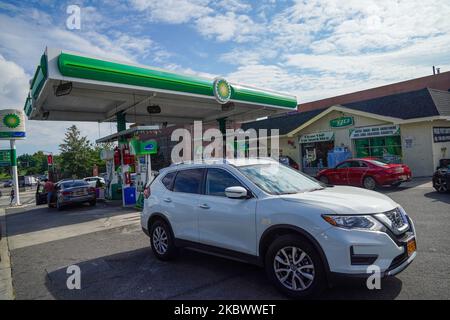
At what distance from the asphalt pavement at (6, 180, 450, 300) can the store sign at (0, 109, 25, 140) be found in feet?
51.6

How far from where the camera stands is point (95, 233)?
901 cm

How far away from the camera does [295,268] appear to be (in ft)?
12.6

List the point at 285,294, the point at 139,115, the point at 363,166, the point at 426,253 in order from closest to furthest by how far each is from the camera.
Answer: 1. the point at 285,294
2. the point at 426,253
3. the point at 363,166
4. the point at 139,115

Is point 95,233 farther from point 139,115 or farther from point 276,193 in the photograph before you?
point 139,115

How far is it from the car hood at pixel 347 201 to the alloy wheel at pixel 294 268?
0.61m

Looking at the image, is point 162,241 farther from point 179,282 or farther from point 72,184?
point 72,184

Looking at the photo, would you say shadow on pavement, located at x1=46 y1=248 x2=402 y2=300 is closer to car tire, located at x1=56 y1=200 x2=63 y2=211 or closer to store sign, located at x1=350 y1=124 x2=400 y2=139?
A: car tire, located at x1=56 y1=200 x2=63 y2=211

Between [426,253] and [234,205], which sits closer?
[234,205]

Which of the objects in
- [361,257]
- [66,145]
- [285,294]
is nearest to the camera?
[361,257]

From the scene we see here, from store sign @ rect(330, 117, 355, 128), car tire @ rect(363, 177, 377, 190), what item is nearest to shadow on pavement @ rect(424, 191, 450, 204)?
car tire @ rect(363, 177, 377, 190)

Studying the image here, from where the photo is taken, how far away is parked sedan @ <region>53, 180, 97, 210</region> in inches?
588

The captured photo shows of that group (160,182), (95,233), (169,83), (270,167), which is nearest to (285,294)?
(270,167)

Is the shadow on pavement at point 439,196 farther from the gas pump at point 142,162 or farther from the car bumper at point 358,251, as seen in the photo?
the gas pump at point 142,162
